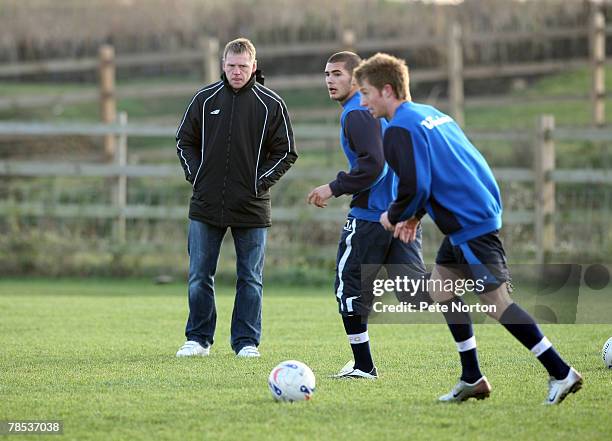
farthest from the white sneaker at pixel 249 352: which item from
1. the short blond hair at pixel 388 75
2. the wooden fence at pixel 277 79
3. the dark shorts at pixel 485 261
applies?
the wooden fence at pixel 277 79

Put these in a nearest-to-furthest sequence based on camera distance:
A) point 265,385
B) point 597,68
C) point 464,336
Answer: point 464,336 < point 265,385 < point 597,68

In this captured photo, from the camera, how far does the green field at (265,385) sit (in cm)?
477

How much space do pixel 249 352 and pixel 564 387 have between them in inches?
102

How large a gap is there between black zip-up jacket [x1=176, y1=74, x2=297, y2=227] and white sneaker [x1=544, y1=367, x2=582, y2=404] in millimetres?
2830

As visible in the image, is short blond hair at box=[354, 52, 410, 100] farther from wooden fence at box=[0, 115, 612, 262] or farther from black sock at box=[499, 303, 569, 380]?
wooden fence at box=[0, 115, 612, 262]

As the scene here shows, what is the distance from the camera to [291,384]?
5355 mm

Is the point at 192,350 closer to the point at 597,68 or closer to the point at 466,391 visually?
the point at 466,391

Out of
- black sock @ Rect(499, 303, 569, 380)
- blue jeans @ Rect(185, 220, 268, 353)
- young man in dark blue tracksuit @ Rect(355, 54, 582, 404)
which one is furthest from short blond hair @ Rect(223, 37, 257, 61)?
black sock @ Rect(499, 303, 569, 380)

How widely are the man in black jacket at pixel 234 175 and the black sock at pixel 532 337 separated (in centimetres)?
249

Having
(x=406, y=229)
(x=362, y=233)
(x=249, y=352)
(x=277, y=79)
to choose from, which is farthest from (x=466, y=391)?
(x=277, y=79)

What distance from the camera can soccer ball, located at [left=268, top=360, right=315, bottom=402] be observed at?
5.36 meters

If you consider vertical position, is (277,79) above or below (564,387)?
above

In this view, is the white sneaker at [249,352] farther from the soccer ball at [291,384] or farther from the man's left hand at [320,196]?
the soccer ball at [291,384]

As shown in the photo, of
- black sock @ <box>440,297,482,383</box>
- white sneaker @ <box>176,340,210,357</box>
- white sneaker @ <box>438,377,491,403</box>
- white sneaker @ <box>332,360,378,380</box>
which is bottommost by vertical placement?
white sneaker @ <box>176,340,210,357</box>
